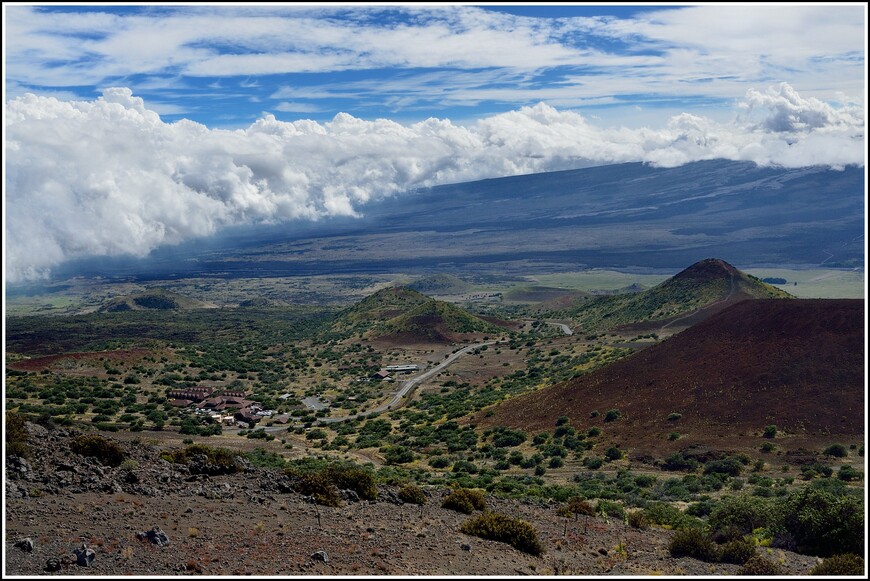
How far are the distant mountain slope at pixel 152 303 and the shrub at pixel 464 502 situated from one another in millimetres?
150962

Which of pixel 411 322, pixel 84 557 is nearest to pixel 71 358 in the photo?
pixel 411 322

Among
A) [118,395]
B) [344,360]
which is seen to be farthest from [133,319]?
[118,395]

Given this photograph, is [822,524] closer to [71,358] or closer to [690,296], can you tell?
[71,358]

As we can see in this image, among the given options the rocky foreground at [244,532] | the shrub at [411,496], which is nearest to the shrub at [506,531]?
the rocky foreground at [244,532]

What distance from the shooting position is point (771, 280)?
186750 millimetres

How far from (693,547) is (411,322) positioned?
73.3m

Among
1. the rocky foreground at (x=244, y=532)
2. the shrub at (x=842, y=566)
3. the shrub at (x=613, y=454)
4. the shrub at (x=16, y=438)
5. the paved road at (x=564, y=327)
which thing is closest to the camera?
the rocky foreground at (x=244, y=532)

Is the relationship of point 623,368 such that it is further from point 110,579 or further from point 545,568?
point 110,579

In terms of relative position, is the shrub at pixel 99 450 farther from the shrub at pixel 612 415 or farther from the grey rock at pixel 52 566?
the shrub at pixel 612 415

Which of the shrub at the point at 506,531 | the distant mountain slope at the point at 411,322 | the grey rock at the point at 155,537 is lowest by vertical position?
the distant mountain slope at the point at 411,322

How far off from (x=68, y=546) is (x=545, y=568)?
8.96m

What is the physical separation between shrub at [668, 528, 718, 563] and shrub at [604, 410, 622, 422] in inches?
793

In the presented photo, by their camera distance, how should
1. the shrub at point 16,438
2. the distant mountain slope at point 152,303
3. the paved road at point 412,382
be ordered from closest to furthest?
the shrub at point 16,438 → the paved road at point 412,382 → the distant mountain slope at point 152,303

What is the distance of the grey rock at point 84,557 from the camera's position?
12.3 m
